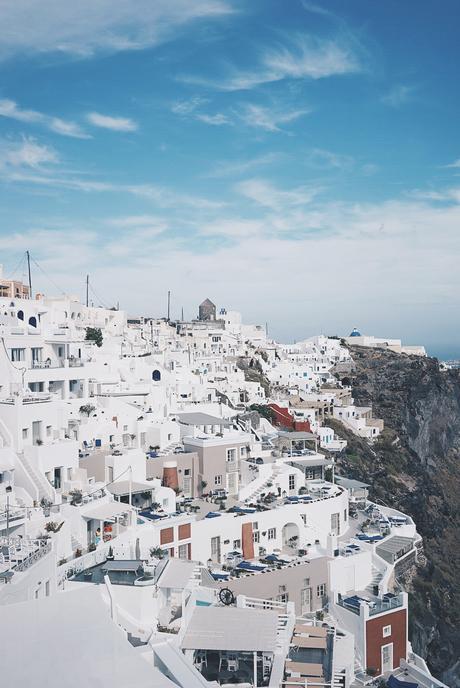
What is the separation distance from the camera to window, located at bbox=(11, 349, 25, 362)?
35438 millimetres

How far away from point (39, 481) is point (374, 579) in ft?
48.3

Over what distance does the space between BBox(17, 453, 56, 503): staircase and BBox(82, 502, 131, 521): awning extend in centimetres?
148

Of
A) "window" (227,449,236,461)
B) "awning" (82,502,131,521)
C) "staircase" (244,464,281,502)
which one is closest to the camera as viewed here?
"awning" (82,502,131,521)

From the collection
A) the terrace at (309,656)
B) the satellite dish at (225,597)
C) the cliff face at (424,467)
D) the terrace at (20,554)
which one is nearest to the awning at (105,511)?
the terrace at (20,554)

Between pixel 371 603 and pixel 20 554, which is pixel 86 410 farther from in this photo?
pixel 20 554

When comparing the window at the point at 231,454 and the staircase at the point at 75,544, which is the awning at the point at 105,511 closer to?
the staircase at the point at 75,544

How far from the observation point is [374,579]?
28.7m

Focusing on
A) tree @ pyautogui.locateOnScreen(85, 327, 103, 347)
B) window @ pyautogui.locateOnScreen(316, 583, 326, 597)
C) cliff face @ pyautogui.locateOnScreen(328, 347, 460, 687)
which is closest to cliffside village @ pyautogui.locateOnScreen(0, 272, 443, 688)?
window @ pyautogui.locateOnScreen(316, 583, 326, 597)

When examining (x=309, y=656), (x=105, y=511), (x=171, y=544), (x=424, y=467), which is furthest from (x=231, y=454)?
(x=424, y=467)

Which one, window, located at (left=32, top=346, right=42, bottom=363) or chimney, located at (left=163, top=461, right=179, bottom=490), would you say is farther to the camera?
window, located at (left=32, top=346, right=42, bottom=363)

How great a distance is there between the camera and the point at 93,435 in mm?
34062

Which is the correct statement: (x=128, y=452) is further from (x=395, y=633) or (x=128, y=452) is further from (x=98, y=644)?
(x=98, y=644)

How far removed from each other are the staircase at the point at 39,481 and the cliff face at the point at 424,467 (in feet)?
57.3

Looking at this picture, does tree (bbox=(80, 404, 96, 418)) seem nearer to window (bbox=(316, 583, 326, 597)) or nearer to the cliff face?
window (bbox=(316, 583, 326, 597))
